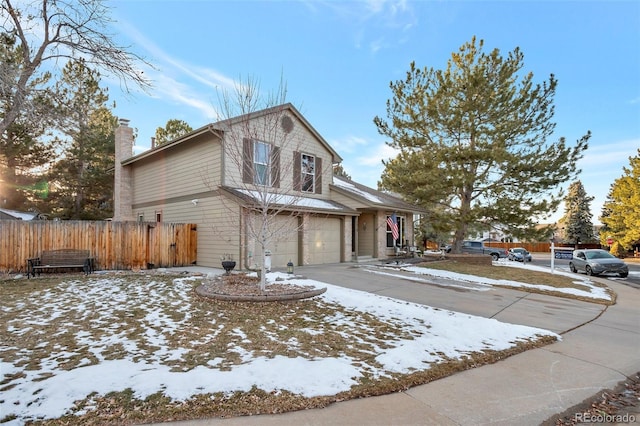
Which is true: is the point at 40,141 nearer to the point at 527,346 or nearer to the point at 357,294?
the point at 357,294

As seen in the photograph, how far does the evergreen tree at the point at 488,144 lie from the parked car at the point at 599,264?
3.56m

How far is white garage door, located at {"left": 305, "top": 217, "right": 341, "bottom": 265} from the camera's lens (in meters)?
15.2

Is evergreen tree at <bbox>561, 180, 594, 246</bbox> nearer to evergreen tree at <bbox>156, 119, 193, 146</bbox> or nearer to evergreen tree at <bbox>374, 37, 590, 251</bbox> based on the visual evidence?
evergreen tree at <bbox>374, 37, 590, 251</bbox>

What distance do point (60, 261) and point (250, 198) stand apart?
270 inches

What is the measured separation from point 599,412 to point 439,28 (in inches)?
551

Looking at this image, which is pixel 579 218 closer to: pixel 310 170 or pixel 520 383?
pixel 310 170

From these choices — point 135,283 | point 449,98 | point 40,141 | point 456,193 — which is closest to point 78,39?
point 135,283

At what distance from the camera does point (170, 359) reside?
4.29 meters

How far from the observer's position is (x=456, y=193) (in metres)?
19.3

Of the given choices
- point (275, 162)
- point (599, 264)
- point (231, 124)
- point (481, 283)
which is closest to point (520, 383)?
point (275, 162)

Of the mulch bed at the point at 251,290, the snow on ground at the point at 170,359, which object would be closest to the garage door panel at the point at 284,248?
the mulch bed at the point at 251,290

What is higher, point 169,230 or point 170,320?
point 169,230

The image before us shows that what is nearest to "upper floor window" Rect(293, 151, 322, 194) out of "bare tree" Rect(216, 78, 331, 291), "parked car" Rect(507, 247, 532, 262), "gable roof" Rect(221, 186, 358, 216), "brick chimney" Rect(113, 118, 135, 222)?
"gable roof" Rect(221, 186, 358, 216)

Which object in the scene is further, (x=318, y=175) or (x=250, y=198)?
(x=318, y=175)
